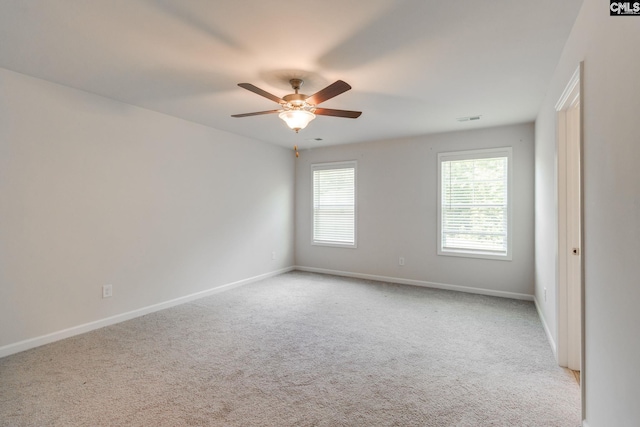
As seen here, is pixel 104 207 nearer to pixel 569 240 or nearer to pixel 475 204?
pixel 569 240

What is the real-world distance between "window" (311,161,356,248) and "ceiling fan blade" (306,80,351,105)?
320 centimetres

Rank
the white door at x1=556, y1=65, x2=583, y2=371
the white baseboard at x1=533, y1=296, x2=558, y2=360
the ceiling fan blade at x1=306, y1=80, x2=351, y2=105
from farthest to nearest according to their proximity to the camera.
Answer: the white baseboard at x1=533, y1=296, x2=558, y2=360 < the white door at x1=556, y1=65, x2=583, y2=371 < the ceiling fan blade at x1=306, y1=80, x2=351, y2=105

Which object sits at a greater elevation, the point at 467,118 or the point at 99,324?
the point at 467,118

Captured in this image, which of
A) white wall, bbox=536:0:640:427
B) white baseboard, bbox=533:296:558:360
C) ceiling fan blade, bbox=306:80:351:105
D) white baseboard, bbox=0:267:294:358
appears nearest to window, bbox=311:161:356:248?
white baseboard, bbox=0:267:294:358

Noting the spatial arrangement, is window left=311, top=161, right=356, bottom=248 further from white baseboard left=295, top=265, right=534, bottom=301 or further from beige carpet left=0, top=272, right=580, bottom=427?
beige carpet left=0, top=272, right=580, bottom=427

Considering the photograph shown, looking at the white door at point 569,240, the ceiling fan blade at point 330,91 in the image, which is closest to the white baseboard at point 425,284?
the white door at point 569,240

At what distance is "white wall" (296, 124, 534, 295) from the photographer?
447 cm

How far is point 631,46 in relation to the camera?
3.99ft

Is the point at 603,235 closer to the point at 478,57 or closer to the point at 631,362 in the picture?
the point at 631,362

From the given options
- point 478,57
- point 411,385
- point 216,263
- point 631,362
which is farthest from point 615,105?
point 216,263

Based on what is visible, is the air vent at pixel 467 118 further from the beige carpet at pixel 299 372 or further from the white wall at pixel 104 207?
the white wall at pixel 104 207

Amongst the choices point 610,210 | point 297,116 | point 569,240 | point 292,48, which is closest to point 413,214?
point 569,240

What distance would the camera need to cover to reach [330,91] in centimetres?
245

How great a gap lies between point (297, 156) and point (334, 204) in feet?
8.56
